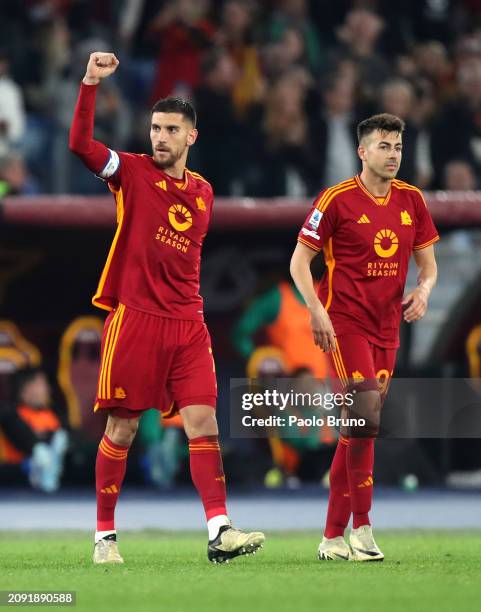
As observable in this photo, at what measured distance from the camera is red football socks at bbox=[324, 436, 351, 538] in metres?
7.87

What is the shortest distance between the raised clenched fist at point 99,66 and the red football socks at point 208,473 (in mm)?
1688

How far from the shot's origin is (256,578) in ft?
22.5

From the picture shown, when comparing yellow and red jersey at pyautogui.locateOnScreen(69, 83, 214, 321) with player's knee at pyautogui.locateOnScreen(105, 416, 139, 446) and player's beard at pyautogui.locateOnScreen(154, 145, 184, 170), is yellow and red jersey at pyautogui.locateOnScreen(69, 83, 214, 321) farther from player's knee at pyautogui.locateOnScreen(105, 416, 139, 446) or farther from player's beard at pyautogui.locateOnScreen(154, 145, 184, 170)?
player's knee at pyautogui.locateOnScreen(105, 416, 139, 446)

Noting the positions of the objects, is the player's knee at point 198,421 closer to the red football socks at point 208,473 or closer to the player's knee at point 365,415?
the red football socks at point 208,473

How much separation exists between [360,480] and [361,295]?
0.86 metres

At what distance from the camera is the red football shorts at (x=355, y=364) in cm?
773

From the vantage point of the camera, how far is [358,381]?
773 cm

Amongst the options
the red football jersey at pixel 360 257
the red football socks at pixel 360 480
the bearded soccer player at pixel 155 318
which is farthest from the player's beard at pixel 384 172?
the red football socks at pixel 360 480

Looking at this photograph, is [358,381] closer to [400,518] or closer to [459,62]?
[400,518]

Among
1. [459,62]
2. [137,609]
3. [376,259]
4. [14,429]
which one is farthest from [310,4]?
[137,609]

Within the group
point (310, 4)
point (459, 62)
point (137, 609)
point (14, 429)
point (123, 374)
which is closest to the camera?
point (137, 609)

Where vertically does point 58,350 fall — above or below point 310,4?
below

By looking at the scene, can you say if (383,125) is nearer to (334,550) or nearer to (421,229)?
(421,229)

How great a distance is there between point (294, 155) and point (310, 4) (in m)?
3.46
